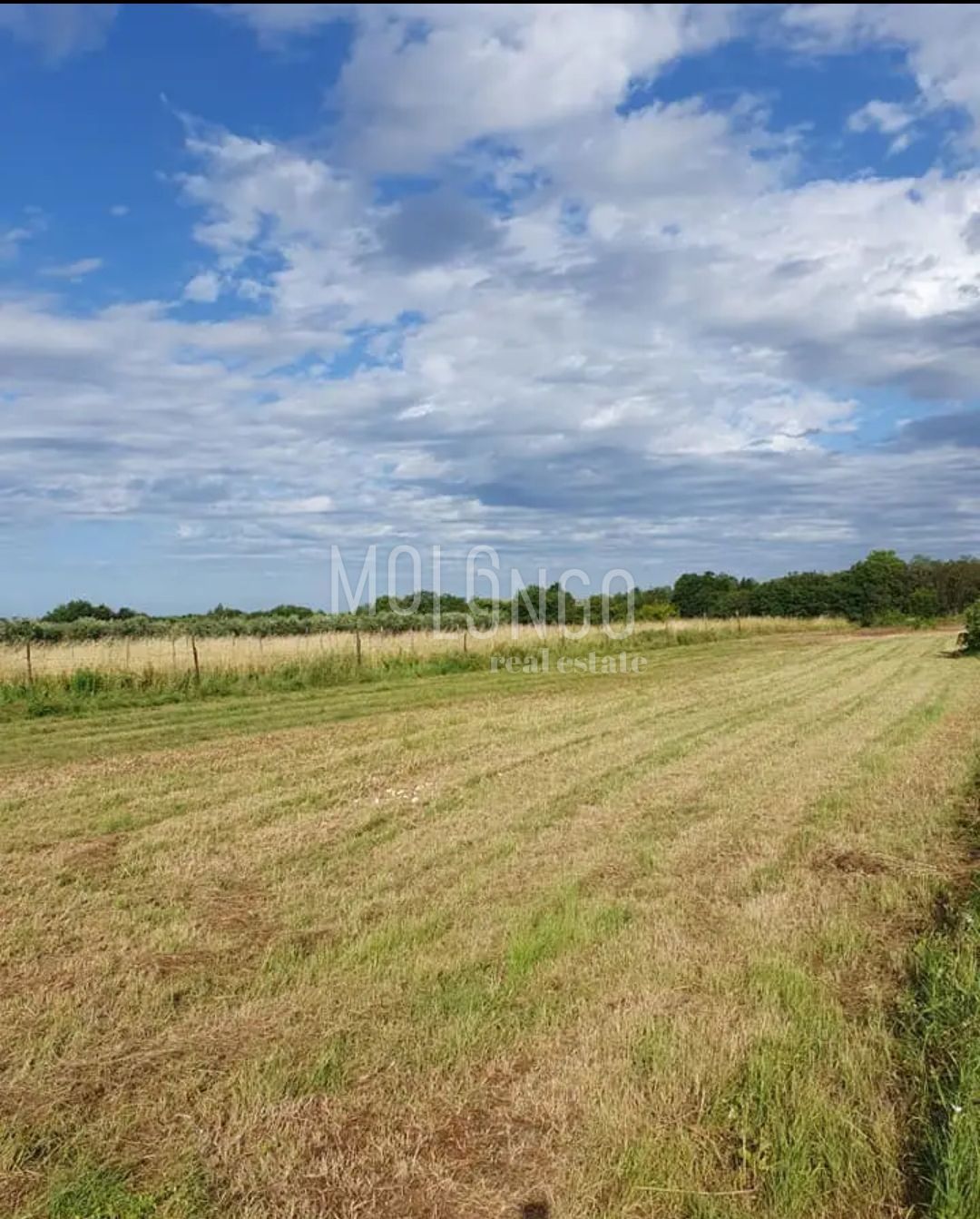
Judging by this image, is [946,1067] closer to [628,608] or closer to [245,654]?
[245,654]

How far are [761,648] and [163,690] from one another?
21305mm

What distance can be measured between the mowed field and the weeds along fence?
8.85m

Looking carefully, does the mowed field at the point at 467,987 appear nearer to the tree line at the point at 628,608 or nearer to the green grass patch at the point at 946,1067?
the green grass patch at the point at 946,1067

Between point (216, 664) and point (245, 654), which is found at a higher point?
point (245, 654)

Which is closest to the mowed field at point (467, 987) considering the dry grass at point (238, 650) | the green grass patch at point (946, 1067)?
the green grass patch at point (946, 1067)

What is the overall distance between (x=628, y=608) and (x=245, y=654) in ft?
91.1

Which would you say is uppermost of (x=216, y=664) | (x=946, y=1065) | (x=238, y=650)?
(x=238, y=650)

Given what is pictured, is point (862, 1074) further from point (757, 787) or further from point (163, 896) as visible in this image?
point (757, 787)

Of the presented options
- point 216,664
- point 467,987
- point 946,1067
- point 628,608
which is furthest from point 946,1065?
point 628,608

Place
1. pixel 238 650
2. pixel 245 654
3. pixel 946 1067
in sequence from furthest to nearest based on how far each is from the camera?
pixel 238 650
pixel 245 654
pixel 946 1067

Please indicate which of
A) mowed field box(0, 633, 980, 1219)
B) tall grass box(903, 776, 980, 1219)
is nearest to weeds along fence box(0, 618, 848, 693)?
mowed field box(0, 633, 980, 1219)

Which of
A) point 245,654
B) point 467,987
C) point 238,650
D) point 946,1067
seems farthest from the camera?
point 238,650

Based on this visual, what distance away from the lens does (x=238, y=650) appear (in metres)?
20.8

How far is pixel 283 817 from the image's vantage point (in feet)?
25.0
